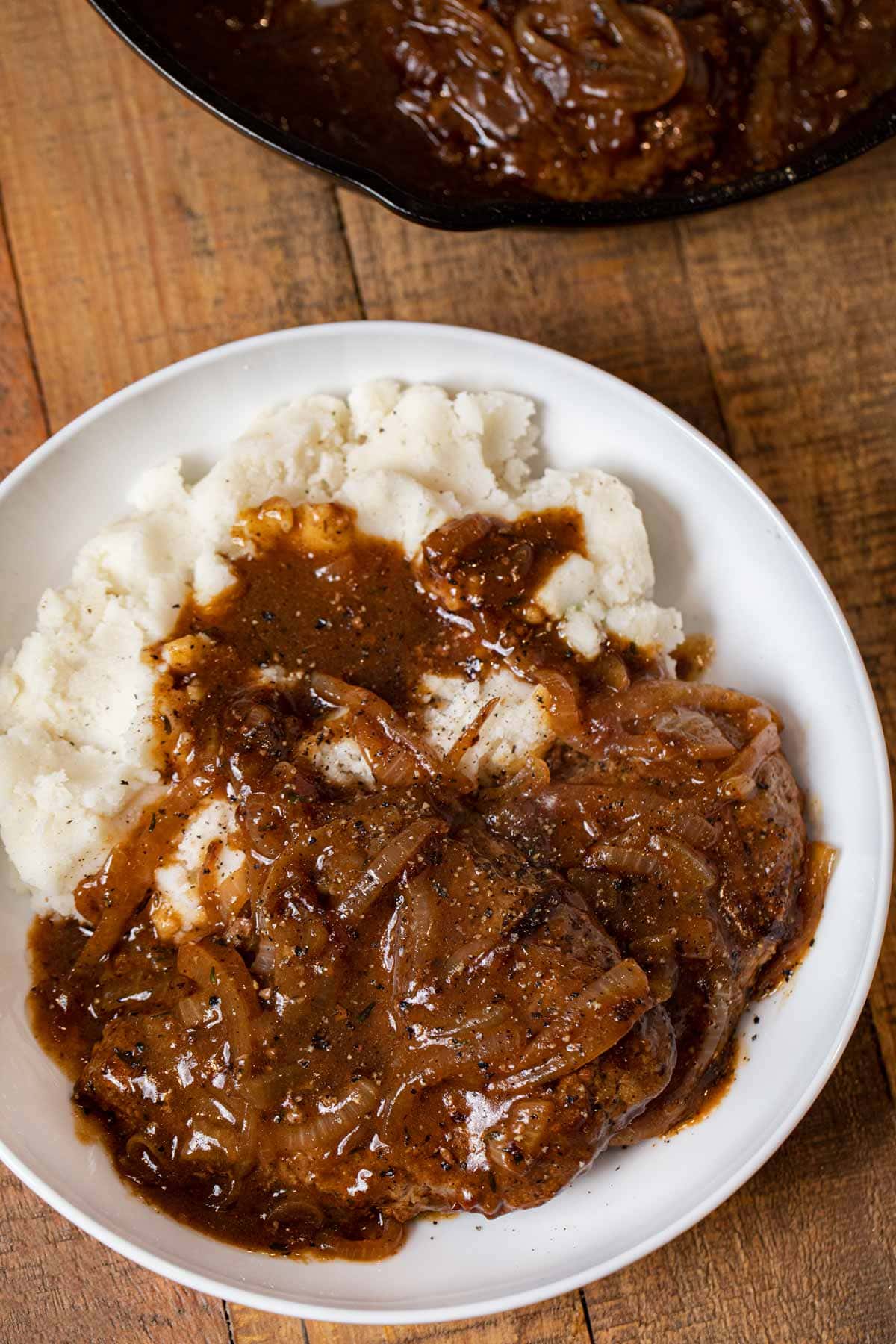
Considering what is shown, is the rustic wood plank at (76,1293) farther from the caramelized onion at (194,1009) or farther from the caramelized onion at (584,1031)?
the caramelized onion at (584,1031)

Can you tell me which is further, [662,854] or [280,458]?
[280,458]

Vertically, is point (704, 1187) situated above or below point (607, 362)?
below

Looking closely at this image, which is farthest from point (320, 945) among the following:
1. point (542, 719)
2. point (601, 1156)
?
point (601, 1156)

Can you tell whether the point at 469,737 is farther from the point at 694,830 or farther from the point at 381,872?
the point at 694,830

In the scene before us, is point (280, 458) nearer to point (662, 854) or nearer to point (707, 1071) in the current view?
point (662, 854)

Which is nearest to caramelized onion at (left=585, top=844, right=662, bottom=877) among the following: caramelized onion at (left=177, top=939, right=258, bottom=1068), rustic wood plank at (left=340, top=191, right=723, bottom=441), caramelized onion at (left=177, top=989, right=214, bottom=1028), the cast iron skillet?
caramelized onion at (left=177, top=939, right=258, bottom=1068)

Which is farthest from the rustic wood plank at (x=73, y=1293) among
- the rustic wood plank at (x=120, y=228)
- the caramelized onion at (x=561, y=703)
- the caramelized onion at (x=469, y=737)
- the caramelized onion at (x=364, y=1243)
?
the rustic wood plank at (x=120, y=228)

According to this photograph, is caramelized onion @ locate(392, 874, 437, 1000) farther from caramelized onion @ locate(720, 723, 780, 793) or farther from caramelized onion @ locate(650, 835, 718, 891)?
caramelized onion @ locate(720, 723, 780, 793)
